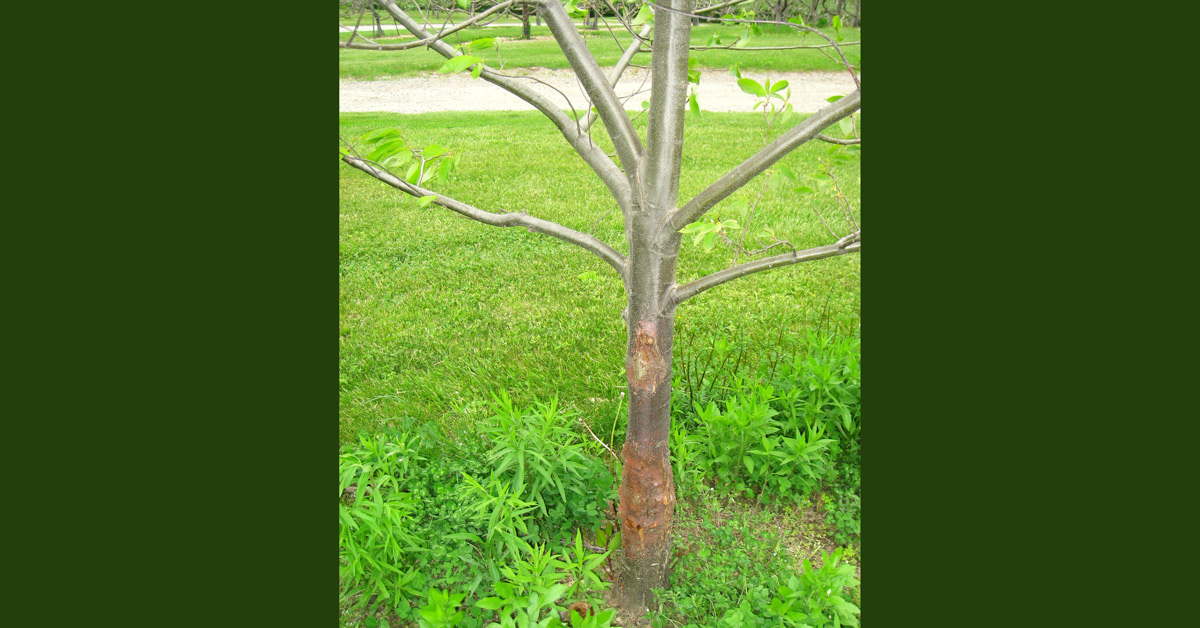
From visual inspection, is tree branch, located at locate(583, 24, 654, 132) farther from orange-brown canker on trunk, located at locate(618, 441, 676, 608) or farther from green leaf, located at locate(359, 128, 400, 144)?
orange-brown canker on trunk, located at locate(618, 441, 676, 608)

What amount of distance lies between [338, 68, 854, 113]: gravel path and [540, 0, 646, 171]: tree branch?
8.31m

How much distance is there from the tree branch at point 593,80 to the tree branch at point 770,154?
0.21 metres

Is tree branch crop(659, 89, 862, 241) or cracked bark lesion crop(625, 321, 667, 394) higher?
tree branch crop(659, 89, 862, 241)

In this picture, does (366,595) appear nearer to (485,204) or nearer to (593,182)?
(485,204)

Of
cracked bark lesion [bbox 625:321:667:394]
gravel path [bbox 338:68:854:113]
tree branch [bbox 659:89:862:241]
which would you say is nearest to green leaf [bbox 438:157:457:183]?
tree branch [bbox 659:89:862:241]

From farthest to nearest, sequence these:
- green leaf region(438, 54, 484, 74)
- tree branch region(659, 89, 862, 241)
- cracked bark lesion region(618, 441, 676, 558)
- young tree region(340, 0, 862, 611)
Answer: cracked bark lesion region(618, 441, 676, 558) < young tree region(340, 0, 862, 611) < tree branch region(659, 89, 862, 241) < green leaf region(438, 54, 484, 74)

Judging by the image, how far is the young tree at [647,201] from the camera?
1793mm

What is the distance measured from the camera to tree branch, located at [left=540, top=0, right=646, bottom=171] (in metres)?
1.84

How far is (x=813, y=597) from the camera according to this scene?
212 centimetres

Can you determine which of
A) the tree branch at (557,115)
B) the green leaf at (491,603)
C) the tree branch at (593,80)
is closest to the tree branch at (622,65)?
the tree branch at (557,115)

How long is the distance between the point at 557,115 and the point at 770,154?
642mm

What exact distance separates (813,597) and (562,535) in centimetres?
89

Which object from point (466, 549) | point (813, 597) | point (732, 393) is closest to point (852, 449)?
point (732, 393)

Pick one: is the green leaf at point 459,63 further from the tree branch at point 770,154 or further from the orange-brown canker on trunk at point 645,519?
the orange-brown canker on trunk at point 645,519
